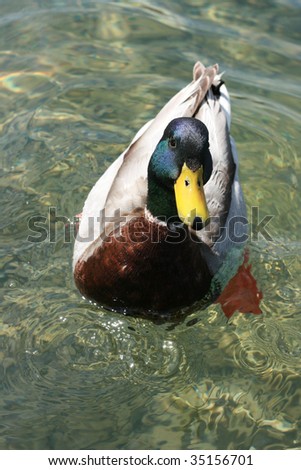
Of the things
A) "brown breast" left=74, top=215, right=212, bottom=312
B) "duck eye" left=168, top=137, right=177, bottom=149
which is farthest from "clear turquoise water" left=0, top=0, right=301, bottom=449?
"duck eye" left=168, top=137, right=177, bottom=149

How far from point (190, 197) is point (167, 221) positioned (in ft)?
2.02

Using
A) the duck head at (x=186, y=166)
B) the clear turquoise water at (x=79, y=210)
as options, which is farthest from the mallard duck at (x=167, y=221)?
the clear turquoise water at (x=79, y=210)

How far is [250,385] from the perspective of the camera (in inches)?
181

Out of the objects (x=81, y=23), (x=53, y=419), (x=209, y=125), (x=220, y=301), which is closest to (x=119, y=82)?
(x=81, y=23)

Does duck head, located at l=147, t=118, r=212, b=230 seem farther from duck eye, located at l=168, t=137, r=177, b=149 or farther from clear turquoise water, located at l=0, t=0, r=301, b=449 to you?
clear turquoise water, located at l=0, t=0, r=301, b=449

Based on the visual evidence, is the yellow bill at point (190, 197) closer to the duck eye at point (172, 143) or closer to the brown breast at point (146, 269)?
the duck eye at point (172, 143)

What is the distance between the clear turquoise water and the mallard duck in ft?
0.91

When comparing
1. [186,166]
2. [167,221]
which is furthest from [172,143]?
[167,221]

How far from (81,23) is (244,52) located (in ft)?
5.39

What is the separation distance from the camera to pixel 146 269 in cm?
453

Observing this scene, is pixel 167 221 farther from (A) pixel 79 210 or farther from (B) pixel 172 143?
(A) pixel 79 210

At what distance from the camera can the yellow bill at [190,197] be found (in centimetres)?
382

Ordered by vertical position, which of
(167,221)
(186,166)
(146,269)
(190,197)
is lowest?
(146,269)

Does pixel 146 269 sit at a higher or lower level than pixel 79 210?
higher
